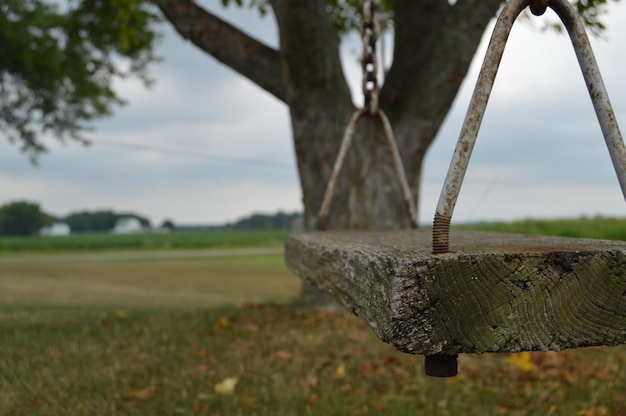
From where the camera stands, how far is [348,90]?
263 inches

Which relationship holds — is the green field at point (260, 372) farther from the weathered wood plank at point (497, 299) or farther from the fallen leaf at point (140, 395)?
the weathered wood plank at point (497, 299)

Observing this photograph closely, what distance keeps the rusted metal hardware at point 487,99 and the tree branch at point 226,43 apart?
16.9ft

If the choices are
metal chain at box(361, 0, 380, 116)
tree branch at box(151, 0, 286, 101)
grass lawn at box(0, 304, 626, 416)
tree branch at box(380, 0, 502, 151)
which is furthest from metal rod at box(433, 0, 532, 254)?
tree branch at box(151, 0, 286, 101)

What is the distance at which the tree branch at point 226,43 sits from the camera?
6.60m

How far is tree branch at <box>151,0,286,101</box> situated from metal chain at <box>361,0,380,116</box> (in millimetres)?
3805

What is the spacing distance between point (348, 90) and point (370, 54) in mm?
3952

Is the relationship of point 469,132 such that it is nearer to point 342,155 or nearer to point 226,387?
point 342,155

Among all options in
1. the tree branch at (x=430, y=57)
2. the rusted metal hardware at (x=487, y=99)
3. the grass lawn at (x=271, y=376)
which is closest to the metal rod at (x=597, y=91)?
the rusted metal hardware at (x=487, y=99)

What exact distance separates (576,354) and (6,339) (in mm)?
4670

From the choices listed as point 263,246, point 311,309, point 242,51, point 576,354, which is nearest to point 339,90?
point 242,51

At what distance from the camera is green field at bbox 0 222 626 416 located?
3.79m

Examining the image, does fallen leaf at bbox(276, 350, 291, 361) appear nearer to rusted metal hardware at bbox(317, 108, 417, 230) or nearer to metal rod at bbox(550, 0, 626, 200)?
rusted metal hardware at bbox(317, 108, 417, 230)

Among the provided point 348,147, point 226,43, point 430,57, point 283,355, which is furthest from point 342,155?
point 226,43

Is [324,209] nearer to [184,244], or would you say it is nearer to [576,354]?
[576,354]
